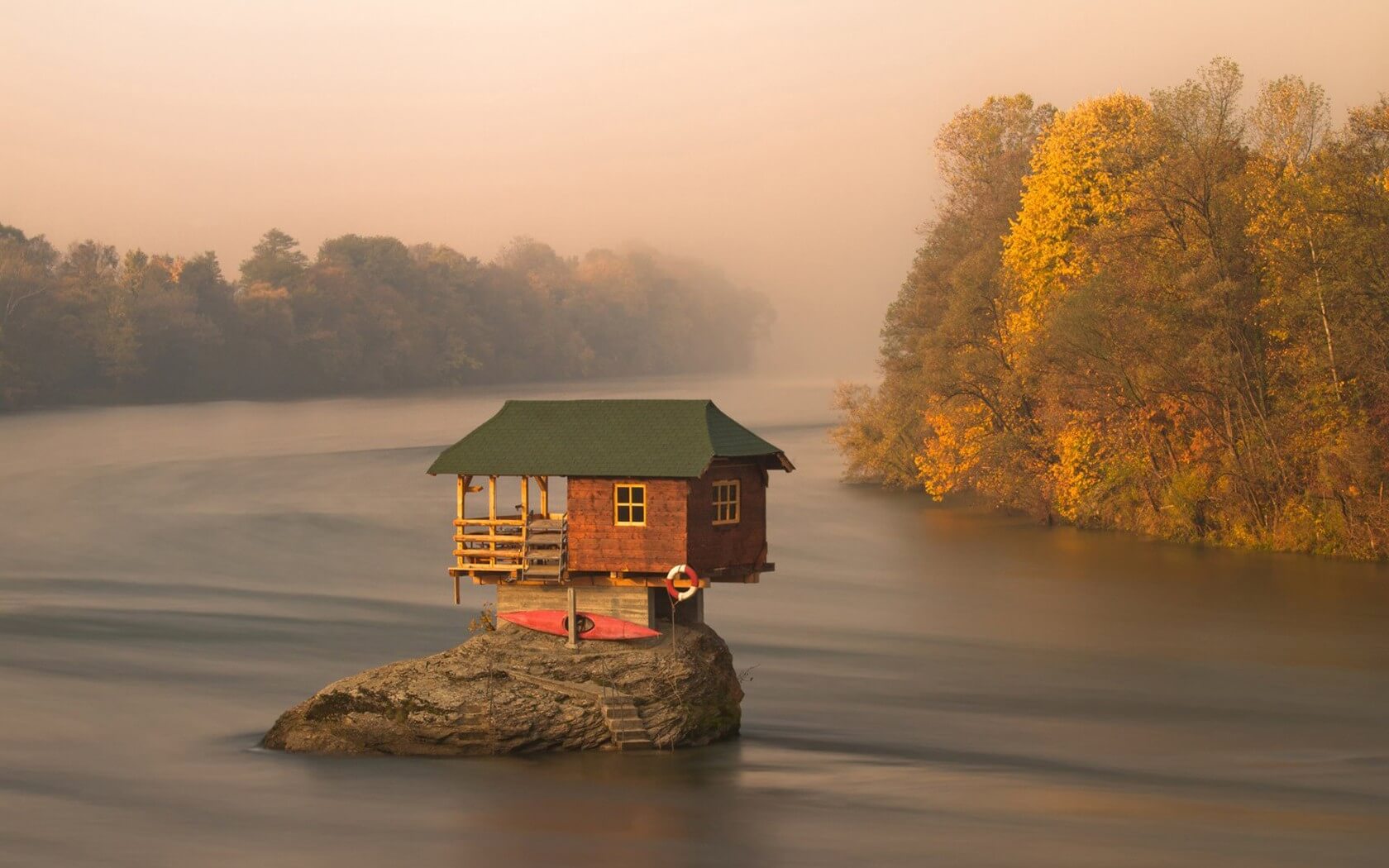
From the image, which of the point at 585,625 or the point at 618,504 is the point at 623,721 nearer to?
the point at 585,625

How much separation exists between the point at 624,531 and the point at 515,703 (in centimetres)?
422

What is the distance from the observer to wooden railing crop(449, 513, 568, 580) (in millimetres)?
34844

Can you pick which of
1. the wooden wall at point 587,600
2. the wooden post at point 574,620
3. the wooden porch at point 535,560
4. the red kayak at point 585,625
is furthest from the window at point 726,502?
the wooden post at point 574,620

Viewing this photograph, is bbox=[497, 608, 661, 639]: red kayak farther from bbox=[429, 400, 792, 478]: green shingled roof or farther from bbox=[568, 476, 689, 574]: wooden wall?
bbox=[429, 400, 792, 478]: green shingled roof

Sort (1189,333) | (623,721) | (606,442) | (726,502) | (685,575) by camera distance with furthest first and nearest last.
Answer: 1. (1189,333)
2. (726,502)
3. (606,442)
4. (685,575)
5. (623,721)

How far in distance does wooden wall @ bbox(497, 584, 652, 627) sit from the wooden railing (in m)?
0.34

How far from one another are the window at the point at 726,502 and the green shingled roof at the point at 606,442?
0.83 m

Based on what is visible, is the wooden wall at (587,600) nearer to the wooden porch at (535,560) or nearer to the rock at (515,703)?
the wooden porch at (535,560)

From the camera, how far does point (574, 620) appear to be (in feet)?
113

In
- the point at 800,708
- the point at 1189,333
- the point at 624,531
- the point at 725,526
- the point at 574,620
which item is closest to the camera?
the point at 574,620

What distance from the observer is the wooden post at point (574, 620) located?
113 feet

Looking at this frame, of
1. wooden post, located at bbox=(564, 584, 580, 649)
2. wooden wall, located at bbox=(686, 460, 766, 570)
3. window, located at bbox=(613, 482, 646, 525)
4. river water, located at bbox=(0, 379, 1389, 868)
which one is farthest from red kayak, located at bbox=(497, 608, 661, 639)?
river water, located at bbox=(0, 379, 1389, 868)

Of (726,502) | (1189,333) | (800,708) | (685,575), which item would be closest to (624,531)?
(685,575)

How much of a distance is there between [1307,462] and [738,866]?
42.3m
